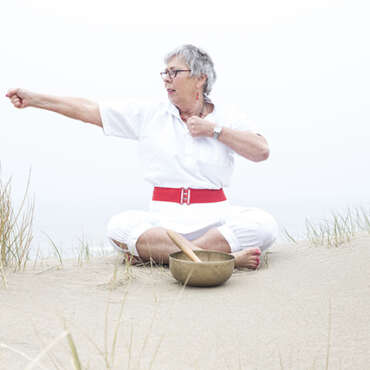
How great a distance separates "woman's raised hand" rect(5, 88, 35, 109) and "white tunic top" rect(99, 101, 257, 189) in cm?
40

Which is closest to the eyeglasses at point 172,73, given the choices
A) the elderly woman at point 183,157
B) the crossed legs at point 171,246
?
the elderly woman at point 183,157

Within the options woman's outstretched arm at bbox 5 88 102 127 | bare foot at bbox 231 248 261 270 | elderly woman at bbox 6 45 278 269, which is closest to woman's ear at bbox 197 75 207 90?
elderly woman at bbox 6 45 278 269

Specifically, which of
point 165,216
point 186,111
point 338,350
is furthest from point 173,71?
point 338,350

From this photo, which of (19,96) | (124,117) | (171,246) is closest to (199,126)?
(124,117)

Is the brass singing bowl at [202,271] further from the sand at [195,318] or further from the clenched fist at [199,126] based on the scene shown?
the clenched fist at [199,126]

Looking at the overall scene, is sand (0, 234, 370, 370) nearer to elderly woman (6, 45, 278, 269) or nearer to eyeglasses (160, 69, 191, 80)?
elderly woman (6, 45, 278, 269)

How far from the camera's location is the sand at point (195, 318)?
1.25m

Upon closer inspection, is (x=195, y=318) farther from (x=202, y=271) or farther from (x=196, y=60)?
(x=196, y=60)

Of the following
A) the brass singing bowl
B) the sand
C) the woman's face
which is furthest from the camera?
the woman's face

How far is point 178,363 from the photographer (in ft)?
4.05

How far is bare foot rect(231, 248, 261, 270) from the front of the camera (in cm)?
248

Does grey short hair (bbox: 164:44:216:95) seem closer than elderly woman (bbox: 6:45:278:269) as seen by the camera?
No

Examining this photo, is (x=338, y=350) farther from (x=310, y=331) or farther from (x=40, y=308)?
(x=40, y=308)

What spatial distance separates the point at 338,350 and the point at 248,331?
29cm
